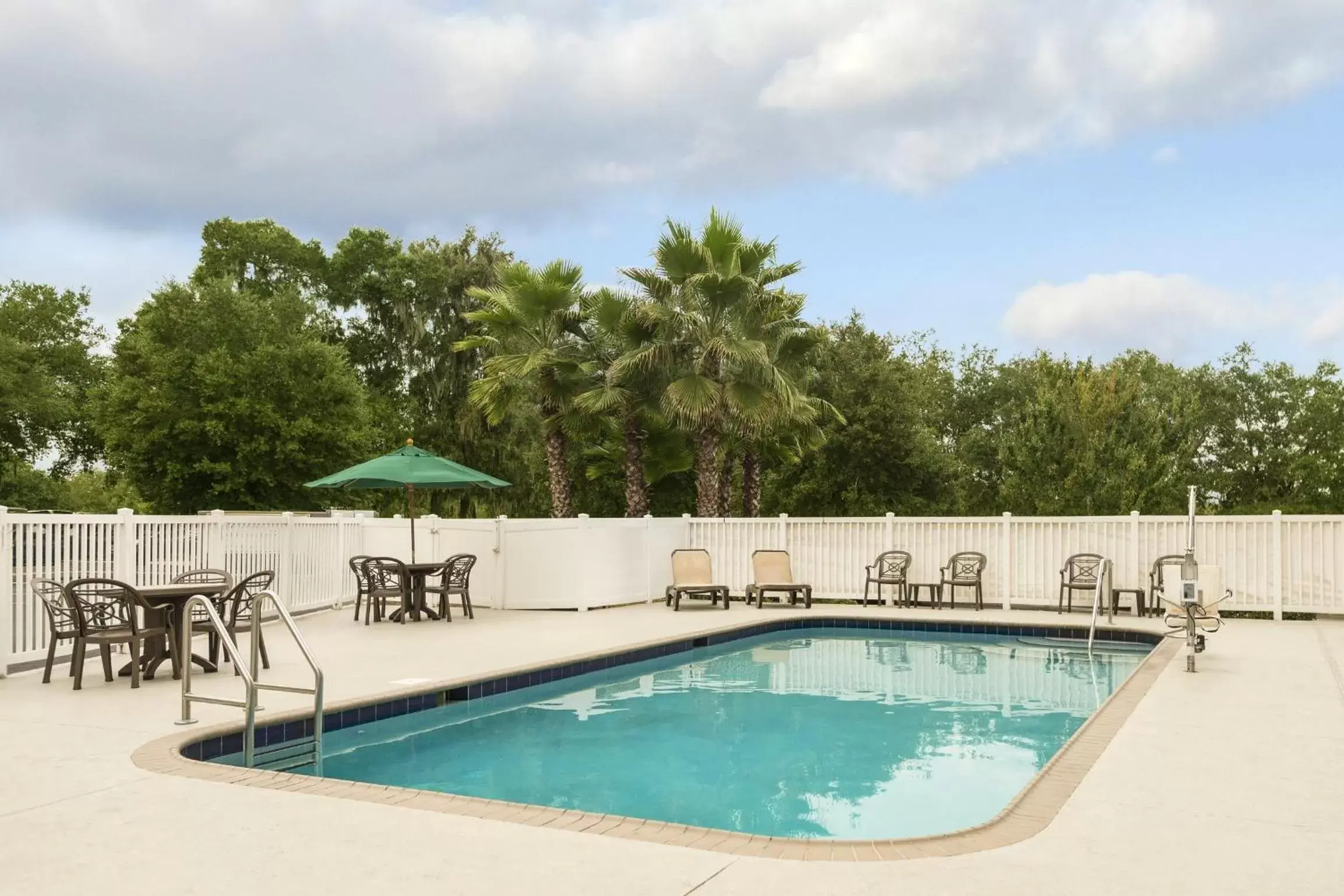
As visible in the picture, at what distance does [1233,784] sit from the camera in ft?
16.1

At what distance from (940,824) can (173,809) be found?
3.51 metres

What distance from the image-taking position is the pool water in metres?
5.71

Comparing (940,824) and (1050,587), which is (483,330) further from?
(940,824)

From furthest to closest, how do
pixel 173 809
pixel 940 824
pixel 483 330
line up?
pixel 483 330
pixel 940 824
pixel 173 809

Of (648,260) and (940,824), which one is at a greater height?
(648,260)

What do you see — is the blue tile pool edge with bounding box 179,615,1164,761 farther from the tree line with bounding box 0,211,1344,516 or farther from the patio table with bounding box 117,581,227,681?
the tree line with bounding box 0,211,1344,516

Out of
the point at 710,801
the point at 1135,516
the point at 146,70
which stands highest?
the point at 146,70

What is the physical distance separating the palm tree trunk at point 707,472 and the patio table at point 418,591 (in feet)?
21.4

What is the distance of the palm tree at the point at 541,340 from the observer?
18.2m

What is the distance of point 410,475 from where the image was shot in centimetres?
1281

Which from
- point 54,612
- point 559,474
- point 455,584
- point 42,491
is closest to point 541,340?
point 559,474

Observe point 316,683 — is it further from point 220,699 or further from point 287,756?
point 220,699

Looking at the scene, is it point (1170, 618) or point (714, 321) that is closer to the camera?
point (1170, 618)

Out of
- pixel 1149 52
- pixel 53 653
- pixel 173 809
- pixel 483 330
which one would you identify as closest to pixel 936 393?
pixel 483 330
